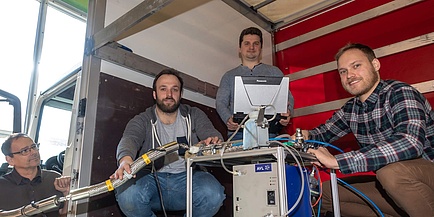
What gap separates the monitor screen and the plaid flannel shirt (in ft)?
1.42

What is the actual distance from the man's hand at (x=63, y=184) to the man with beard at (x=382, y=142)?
A: 150 cm

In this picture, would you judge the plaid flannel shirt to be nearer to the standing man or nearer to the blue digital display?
the blue digital display

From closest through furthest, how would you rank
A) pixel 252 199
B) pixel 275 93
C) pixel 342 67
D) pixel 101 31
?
pixel 252 199 < pixel 275 93 < pixel 342 67 < pixel 101 31

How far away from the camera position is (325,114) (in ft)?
9.67

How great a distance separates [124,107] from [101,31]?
0.49 meters

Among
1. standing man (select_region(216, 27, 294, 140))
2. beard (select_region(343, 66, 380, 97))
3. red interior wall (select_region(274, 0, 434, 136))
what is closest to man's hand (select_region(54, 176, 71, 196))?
standing man (select_region(216, 27, 294, 140))

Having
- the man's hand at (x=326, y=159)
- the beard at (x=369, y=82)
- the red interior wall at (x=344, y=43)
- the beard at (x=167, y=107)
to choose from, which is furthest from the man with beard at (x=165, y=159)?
the red interior wall at (x=344, y=43)

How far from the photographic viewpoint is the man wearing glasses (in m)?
2.24

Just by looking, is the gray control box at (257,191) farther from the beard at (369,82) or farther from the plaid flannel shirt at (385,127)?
the beard at (369,82)

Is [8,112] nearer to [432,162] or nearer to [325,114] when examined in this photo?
[325,114]

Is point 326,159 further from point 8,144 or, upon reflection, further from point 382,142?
point 8,144

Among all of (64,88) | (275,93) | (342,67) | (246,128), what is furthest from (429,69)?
(64,88)

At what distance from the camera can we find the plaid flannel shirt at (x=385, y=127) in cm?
141

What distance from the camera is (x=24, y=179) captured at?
7.77 feet
